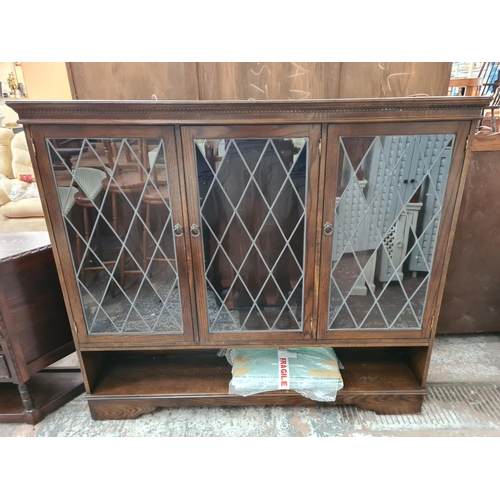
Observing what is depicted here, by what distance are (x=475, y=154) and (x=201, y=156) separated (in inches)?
50.1

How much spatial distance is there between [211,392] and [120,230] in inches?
30.0

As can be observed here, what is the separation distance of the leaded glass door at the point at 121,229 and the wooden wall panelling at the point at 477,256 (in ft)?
4.47

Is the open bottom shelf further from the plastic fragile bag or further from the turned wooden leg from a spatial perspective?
the turned wooden leg

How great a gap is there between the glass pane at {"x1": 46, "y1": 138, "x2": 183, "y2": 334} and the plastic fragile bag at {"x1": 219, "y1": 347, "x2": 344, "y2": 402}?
0.36m

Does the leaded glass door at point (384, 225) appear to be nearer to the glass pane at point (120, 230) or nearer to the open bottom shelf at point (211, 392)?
the open bottom shelf at point (211, 392)

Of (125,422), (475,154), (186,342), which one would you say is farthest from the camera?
(475,154)

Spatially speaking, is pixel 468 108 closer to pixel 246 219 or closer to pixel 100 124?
pixel 246 219

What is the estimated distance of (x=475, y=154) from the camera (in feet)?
4.93

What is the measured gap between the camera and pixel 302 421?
137 cm

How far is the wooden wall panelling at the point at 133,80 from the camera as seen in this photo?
1.32 metres

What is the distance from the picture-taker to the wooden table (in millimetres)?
1242

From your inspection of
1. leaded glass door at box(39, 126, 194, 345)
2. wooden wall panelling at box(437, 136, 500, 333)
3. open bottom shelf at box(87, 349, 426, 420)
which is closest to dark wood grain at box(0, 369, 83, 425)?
open bottom shelf at box(87, 349, 426, 420)
